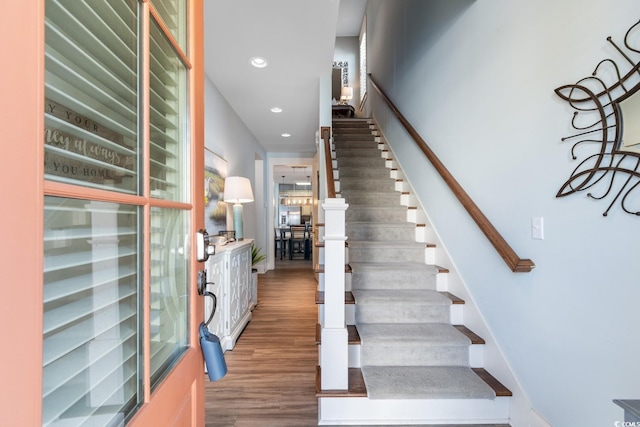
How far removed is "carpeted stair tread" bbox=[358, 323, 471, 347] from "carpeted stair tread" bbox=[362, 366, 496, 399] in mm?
167

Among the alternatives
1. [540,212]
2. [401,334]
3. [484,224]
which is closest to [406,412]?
A: [401,334]

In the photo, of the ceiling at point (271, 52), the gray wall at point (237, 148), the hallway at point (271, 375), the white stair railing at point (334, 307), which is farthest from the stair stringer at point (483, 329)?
the gray wall at point (237, 148)

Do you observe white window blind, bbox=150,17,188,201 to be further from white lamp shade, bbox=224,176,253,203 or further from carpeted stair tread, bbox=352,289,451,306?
white lamp shade, bbox=224,176,253,203

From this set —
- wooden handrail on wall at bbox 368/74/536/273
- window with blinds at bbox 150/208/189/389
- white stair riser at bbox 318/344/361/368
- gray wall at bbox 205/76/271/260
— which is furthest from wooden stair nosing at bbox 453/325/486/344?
gray wall at bbox 205/76/271/260

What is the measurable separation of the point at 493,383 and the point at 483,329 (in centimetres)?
31

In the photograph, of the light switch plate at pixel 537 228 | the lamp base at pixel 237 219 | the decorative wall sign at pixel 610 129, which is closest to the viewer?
the decorative wall sign at pixel 610 129

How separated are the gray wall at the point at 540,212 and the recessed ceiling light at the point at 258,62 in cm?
159

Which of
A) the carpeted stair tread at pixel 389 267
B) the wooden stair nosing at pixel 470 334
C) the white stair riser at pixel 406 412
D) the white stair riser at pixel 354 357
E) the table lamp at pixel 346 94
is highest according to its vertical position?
the table lamp at pixel 346 94

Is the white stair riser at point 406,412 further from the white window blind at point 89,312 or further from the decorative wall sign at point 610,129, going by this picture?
the white window blind at point 89,312

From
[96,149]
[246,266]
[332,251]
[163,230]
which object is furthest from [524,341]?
[246,266]

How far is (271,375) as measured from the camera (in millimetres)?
2277

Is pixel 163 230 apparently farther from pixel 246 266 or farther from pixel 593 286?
pixel 246 266

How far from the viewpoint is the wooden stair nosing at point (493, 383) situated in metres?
1.66

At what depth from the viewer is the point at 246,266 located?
346 centimetres
